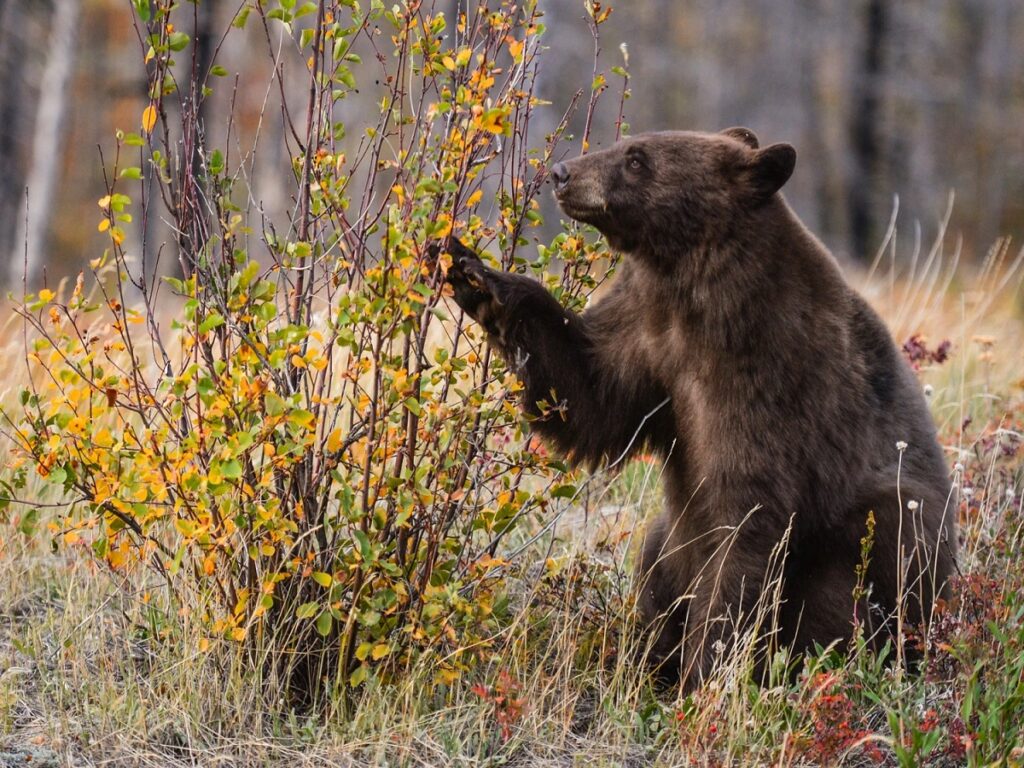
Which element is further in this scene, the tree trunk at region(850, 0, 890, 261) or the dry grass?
the tree trunk at region(850, 0, 890, 261)

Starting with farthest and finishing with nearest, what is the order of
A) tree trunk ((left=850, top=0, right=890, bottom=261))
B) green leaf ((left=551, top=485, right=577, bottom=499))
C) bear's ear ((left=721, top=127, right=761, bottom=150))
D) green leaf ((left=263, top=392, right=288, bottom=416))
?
tree trunk ((left=850, top=0, right=890, bottom=261)) → bear's ear ((left=721, top=127, right=761, bottom=150)) → green leaf ((left=551, top=485, right=577, bottom=499)) → green leaf ((left=263, top=392, right=288, bottom=416))

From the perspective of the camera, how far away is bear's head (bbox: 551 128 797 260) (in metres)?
3.92

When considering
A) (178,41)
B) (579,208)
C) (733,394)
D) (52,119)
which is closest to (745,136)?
(579,208)

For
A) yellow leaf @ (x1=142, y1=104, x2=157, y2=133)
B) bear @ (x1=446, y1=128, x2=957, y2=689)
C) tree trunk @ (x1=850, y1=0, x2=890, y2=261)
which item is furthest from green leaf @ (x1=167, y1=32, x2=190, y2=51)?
tree trunk @ (x1=850, y1=0, x2=890, y2=261)

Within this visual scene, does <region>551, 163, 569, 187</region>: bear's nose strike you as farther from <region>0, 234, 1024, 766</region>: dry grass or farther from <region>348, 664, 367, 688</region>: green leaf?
<region>348, 664, 367, 688</region>: green leaf

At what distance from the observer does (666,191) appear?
3982 mm

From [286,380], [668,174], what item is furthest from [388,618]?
[668,174]

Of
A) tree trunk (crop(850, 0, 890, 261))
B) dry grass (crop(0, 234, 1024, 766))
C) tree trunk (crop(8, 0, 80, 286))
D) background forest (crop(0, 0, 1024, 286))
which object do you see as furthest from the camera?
background forest (crop(0, 0, 1024, 286))

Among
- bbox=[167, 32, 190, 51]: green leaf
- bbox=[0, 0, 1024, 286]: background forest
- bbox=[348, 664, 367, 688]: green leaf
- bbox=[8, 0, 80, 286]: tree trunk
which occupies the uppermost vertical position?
bbox=[0, 0, 1024, 286]: background forest

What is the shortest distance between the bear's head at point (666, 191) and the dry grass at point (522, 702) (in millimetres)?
1121

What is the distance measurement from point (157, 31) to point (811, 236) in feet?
7.10

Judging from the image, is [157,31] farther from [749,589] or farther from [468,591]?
[749,589]

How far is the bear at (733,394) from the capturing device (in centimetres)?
379

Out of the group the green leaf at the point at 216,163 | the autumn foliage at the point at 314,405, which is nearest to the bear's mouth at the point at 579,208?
the autumn foliage at the point at 314,405
